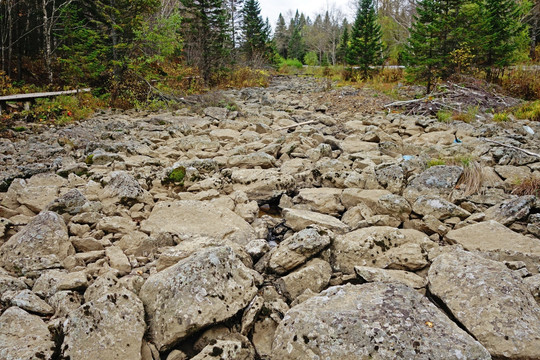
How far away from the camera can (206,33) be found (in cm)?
1666

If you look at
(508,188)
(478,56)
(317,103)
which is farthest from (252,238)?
(478,56)

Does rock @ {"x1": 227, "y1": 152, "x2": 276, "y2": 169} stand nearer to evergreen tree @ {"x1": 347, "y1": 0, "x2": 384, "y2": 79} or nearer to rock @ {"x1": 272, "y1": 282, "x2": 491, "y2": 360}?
rock @ {"x1": 272, "y1": 282, "x2": 491, "y2": 360}

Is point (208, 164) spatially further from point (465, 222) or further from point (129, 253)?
point (465, 222)

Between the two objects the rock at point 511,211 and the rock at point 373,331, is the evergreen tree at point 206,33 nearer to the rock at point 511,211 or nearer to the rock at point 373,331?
the rock at point 511,211

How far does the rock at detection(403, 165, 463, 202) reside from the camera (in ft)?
14.2

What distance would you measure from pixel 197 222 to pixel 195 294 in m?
1.68

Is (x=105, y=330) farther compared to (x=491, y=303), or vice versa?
(x=491, y=303)

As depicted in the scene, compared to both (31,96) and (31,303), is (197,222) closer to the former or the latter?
(31,303)

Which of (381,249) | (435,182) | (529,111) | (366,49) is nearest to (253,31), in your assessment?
(366,49)

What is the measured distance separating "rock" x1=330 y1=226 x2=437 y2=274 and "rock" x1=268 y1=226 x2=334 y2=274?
186 millimetres

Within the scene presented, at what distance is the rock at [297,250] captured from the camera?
2.73 meters

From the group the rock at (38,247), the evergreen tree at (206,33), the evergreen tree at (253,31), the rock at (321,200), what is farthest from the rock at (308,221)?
the evergreen tree at (253,31)

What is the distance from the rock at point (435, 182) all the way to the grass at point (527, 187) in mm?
663

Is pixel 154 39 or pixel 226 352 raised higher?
pixel 154 39
